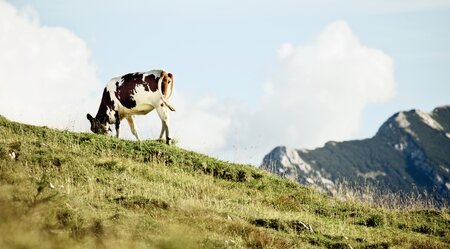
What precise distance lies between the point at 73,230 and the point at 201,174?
41.4 feet

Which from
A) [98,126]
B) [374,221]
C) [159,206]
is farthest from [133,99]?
[159,206]

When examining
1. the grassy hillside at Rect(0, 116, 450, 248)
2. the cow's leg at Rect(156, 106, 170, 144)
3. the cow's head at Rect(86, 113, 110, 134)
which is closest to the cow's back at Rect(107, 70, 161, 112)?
the cow's leg at Rect(156, 106, 170, 144)

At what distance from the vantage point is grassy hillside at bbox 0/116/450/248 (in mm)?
13078

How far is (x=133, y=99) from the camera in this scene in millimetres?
30781

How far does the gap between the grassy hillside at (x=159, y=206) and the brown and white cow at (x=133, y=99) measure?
2.88 metres

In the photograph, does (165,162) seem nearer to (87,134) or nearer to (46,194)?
(87,134)

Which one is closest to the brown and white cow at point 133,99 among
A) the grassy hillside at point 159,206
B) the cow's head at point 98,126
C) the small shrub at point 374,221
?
the cow's head at point 98,126

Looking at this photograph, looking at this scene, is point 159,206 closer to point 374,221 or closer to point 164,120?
point 374,221

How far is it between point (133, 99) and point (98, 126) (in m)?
2.29

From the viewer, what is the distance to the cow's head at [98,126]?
1246 inches

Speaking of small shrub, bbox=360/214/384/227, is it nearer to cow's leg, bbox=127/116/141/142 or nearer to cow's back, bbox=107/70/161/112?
cow's back, bbox=107/70/161/112

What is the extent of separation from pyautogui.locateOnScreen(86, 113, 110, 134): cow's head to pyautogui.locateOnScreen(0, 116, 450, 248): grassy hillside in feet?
13.7

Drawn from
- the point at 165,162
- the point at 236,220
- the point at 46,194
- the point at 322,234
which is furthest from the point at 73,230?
the point at 165,162

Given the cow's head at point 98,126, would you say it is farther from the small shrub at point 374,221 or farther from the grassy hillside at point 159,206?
the small shrub at point 374,221
